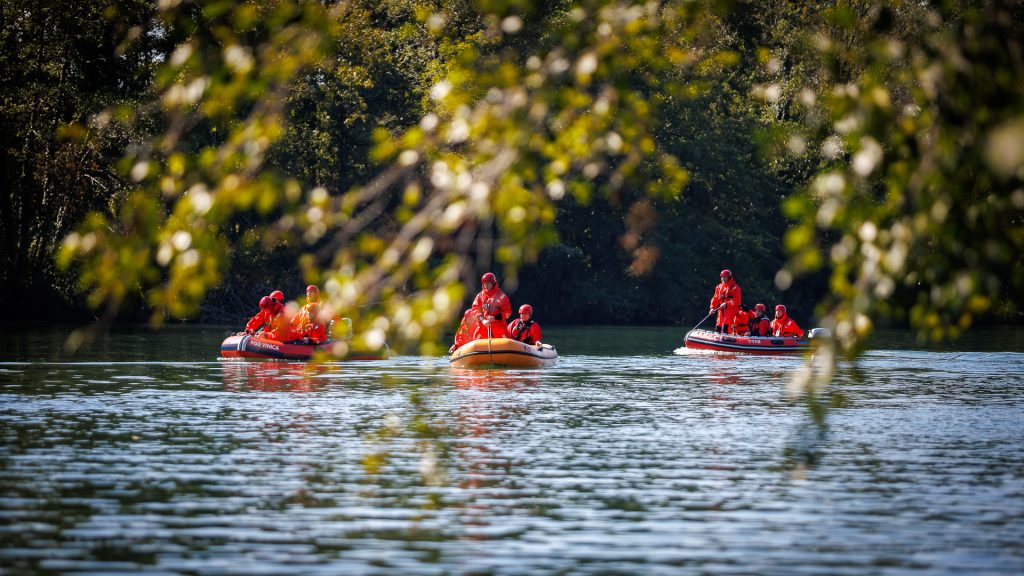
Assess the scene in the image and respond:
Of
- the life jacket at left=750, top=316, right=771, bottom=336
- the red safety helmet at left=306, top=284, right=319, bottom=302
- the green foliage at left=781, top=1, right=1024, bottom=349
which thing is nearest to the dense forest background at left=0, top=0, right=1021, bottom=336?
the life jacket at left=750, top=316, right=771, bottom=336

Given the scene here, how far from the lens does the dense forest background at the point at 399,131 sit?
48812 mm

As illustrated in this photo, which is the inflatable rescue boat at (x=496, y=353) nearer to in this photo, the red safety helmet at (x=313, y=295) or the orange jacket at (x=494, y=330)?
the orange jacket at (x=494, y=330)

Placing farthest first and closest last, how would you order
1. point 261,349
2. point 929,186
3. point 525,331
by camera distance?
point 261,349
point 525,331
point 929,186

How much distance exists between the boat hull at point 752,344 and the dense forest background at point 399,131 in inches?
202

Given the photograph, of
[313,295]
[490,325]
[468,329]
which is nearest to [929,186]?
[313,295]

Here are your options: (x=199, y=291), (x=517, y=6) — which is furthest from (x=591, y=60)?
(x=199, y=291)

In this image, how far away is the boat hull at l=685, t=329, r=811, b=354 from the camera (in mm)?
38469

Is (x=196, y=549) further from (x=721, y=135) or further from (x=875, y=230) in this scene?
(x=721, y=135)

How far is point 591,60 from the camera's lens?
22.0ft

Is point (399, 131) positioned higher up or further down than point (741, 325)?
higher up

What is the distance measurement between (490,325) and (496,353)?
74 centimetres

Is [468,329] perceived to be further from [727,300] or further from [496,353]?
[727,300]

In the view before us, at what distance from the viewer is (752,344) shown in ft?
127

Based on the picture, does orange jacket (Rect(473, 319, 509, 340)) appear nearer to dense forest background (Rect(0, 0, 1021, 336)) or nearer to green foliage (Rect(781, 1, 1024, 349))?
dense forest background (Rect(0, 0, 1021, 336))
